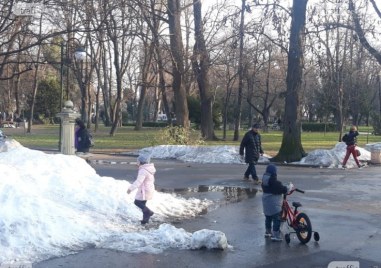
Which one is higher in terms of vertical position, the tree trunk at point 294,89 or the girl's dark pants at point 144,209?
the tree trunk at point 294,89

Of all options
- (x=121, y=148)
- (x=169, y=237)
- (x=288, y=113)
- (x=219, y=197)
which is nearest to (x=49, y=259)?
(x=169, y=237)

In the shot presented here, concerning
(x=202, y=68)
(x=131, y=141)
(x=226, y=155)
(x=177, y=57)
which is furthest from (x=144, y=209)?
(x=131, y=141)

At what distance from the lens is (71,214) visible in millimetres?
9500

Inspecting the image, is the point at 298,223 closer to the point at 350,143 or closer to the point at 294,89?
the point at 350,143

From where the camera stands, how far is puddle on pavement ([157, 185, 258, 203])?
552 inches

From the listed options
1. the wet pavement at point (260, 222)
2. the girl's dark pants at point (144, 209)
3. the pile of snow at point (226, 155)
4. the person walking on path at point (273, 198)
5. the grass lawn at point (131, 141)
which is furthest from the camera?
the grass lawn at point (131, 141)

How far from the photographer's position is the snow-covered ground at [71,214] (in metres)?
8.13

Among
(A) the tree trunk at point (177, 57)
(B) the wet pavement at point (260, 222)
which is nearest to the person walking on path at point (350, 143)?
(B) the wet pavement at point (260, 222)

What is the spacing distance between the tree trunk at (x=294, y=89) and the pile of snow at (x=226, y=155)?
652 mm

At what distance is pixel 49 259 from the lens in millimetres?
7613

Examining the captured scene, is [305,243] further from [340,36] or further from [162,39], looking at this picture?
[340,36]

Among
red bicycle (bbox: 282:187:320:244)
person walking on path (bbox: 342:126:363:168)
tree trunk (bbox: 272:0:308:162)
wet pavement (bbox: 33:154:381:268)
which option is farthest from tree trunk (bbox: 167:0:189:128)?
red bicycle (bbox: 282:187:320:244)

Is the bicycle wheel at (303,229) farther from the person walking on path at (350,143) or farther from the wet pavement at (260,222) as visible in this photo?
the person walking on path at (350,143)

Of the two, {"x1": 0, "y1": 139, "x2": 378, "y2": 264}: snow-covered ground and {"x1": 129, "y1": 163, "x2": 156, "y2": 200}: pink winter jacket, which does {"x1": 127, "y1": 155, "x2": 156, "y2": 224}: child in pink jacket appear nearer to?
{"x1": 129, "y1": 163, "x2": 156, "y2": 200}: pink winter jacket
